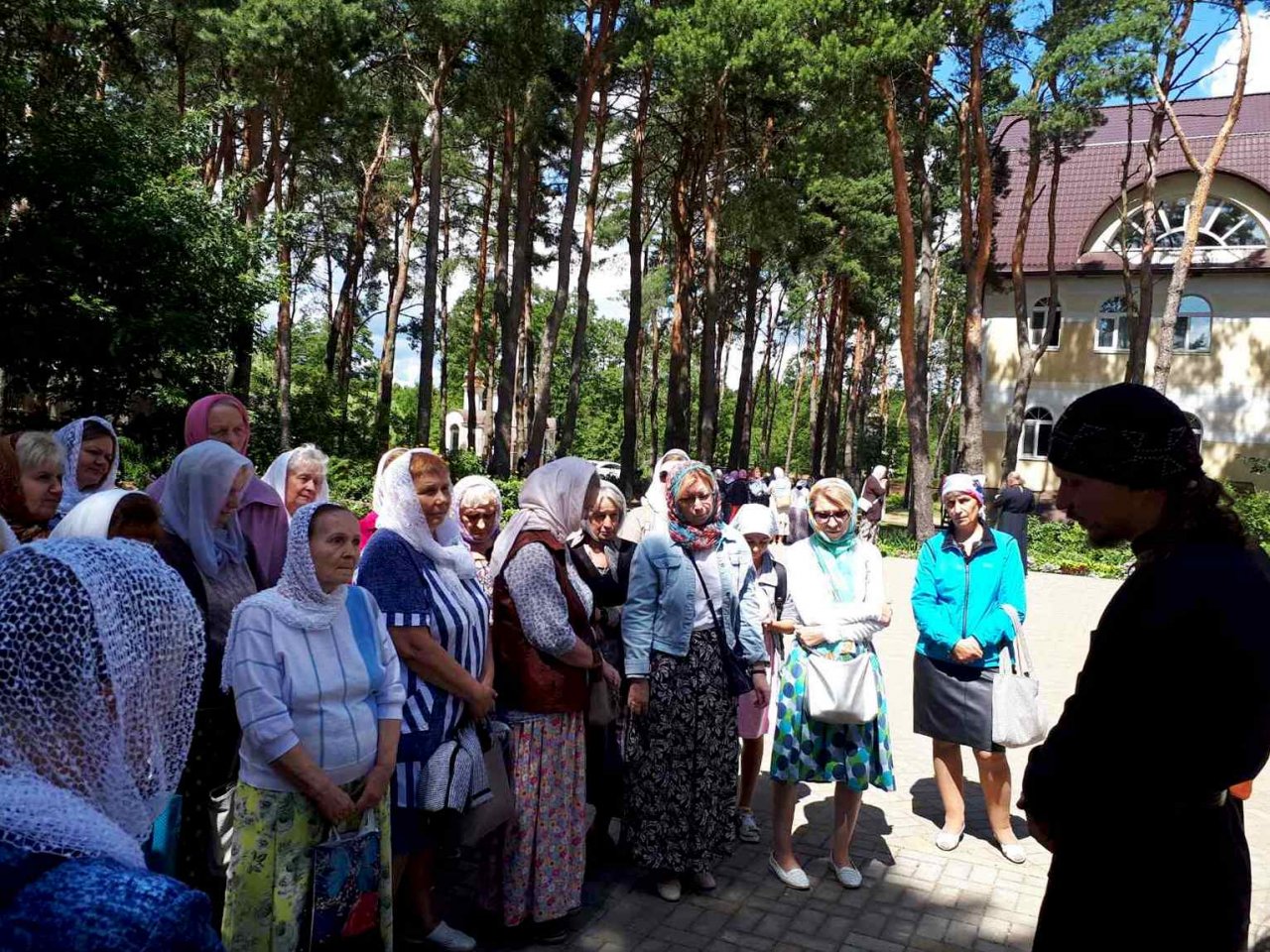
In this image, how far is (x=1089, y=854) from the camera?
2090 millimetres

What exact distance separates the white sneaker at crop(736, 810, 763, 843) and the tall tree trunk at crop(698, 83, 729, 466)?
60.5ft

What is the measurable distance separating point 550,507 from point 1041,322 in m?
32.5

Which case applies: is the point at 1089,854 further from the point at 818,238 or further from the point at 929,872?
the point at 818,238

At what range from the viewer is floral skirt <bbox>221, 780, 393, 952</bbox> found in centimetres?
302

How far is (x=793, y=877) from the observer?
15.0 feet

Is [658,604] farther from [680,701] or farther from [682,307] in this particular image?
[682,307]

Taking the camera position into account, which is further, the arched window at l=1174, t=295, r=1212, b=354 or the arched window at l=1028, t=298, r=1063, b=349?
the arched window at l=1028, t=298, r=1063, b=349

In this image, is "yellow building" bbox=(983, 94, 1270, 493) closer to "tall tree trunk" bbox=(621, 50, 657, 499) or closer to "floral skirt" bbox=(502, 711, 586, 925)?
"tall tree trunk" bbox=(621, 50, 657, 499)

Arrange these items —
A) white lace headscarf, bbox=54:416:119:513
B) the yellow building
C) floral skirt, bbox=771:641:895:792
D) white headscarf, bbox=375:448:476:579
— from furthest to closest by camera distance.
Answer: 1. the yellow building
2. floral skirt, bbox=771:641:895:792
3. white lace headscarf, bbox=54:416:119:513
4. white headscarf, bbox=375:448:476:579

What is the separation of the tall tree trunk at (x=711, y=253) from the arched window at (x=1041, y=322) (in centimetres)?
1339

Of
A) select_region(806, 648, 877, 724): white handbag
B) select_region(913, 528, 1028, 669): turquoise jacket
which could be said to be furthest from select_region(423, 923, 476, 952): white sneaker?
select_region(913, 528, 1028, 669): turquoise jacket

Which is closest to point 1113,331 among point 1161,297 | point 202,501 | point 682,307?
point 1161,297


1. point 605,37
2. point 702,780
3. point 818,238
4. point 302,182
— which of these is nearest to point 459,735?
point 702,780

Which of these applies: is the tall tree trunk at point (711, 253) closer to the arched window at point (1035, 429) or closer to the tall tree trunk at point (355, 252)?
the tall tree trunk at point (355, 252)
